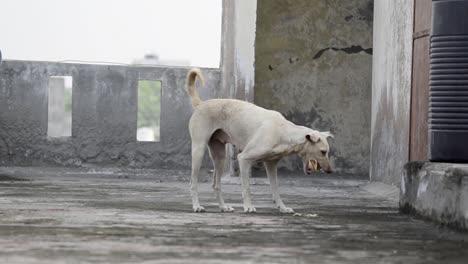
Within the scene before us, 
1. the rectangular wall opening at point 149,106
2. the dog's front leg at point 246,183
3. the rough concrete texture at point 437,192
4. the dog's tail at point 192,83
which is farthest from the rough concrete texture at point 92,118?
the rectangular wall opening at point 149,106

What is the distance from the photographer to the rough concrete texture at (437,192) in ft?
28.0

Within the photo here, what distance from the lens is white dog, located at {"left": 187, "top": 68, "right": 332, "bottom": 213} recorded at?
1058cm

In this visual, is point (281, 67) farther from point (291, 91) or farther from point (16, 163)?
point (16, 163)

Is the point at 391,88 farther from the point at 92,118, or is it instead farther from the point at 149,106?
the point at 149,106

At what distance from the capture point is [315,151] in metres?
10.6

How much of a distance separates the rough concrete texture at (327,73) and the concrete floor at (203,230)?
3331 millimetres

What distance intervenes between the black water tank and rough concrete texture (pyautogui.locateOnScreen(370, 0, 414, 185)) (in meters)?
3.82

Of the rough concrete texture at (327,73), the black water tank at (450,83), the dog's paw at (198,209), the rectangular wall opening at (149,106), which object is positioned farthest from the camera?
the rectangular wall opening at (149,106)

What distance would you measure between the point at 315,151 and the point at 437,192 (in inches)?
64.3

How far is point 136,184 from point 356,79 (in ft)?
12.6

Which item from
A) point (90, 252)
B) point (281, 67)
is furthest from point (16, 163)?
point (90, 252)

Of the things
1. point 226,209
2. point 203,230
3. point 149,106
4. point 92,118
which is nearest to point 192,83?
point 226,209

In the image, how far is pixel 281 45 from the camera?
17.1 metres

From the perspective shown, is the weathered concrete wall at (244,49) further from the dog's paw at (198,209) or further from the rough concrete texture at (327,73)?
the dog's paw at (198,209)
